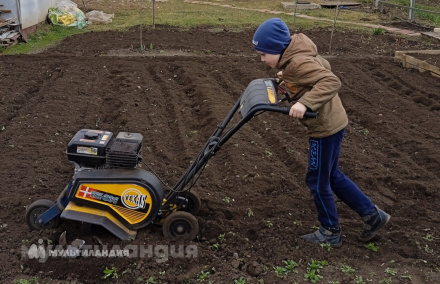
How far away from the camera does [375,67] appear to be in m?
11.4

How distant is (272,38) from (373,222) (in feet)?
5.90

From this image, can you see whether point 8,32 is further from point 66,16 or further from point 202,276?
point 202,276

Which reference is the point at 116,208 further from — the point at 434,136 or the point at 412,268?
the point at 434,136

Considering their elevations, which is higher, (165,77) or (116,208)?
(116,208)

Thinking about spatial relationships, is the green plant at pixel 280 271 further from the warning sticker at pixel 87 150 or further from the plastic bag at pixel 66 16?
the plastic bag at pixel 66 16

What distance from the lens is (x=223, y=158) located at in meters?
6.58

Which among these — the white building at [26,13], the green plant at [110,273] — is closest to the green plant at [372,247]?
the green plant at [110,273]

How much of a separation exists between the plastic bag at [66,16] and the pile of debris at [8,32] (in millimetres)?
2458

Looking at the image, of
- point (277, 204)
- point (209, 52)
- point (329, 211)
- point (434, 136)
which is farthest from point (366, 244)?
point (209, 52)

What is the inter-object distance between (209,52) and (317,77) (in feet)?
29.5

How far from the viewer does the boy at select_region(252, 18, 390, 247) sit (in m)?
3.94

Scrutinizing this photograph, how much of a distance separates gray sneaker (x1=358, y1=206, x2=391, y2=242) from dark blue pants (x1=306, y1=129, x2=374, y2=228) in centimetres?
5

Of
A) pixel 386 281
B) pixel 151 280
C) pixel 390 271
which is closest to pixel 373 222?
pixel 390 271

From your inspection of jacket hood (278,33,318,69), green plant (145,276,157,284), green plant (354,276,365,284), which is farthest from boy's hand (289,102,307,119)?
green plant (145,276,157,284)
